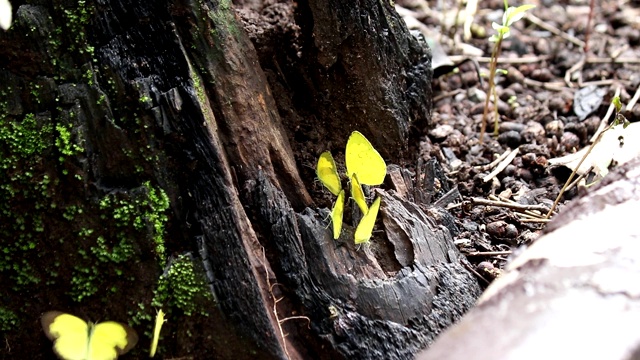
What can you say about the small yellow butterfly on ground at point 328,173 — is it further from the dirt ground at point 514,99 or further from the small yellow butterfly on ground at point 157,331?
the small yellow butterfly on ground at point 157,331

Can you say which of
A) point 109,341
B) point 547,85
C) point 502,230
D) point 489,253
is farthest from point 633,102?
point 109,341

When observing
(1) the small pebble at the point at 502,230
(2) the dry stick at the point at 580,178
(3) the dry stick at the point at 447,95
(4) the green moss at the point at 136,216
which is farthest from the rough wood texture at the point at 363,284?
(3) the dry stick at the point at 447,95

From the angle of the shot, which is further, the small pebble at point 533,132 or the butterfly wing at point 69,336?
the small pebble at point 533,132

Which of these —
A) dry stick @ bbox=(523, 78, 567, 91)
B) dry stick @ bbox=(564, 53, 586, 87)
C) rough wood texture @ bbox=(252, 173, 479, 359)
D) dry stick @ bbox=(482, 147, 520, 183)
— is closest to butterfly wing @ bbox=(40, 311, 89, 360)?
rough wood texture @ bbox=(252, 173, 479, 359)

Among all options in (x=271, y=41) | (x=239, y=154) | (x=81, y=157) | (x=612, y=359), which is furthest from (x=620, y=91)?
(x=81, y=157)

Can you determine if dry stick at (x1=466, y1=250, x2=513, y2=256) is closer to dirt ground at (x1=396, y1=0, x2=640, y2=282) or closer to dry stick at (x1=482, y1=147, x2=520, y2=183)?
dirt ground at (x1=396, y1=0, x2=640, y2=282)

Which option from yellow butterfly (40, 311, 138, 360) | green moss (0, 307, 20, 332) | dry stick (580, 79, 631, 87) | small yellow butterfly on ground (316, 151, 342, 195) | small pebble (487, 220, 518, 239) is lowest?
small pebble (487, 220, 518, 239)

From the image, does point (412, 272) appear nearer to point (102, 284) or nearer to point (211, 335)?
point (211, 335)
